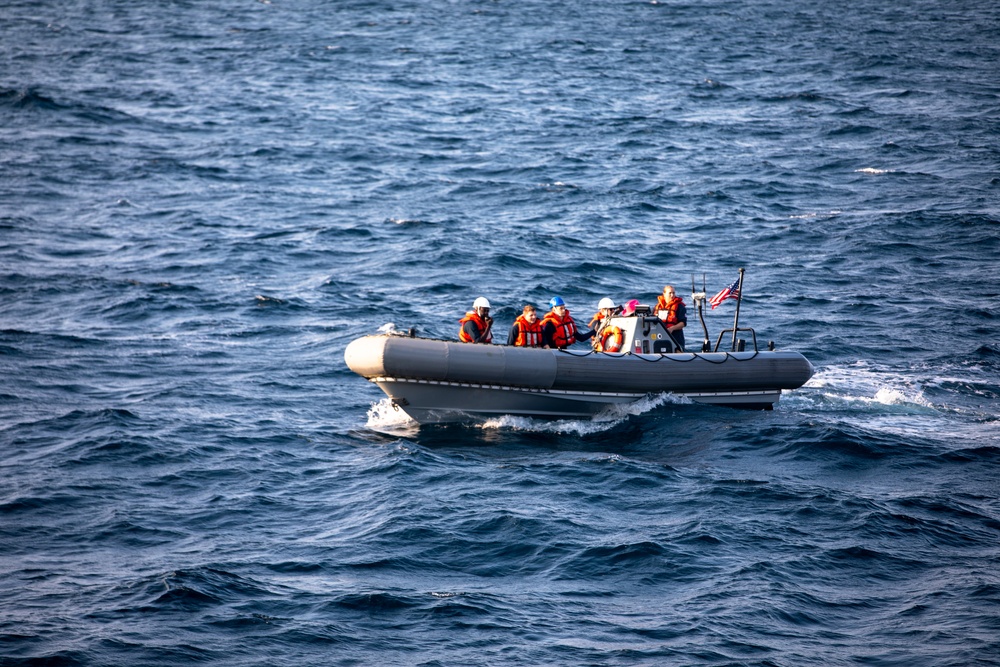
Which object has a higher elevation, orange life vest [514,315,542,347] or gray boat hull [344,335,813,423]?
orange life vest [514,315,542,347]

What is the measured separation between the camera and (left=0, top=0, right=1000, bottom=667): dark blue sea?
33.4 ft

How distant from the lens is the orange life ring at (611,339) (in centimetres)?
1609

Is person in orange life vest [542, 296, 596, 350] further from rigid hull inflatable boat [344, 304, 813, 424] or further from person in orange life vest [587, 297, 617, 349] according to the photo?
rigid hull inflatable boat [344, 304, 813, 424]

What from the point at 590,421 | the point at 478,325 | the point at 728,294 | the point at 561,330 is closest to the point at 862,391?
the point at 728,294

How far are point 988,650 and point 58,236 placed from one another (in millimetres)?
21505

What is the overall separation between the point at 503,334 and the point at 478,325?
4.08 metres

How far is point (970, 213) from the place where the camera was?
25125 millimetres

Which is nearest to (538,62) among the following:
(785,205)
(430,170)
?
(430,170)

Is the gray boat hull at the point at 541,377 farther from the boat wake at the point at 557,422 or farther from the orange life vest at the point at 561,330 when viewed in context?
the orange life vest at the point at 561,330

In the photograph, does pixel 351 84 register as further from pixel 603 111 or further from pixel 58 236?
pixel 58 236

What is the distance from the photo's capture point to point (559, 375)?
14820 millimetres

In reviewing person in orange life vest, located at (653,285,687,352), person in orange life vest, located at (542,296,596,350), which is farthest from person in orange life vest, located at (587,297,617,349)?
person in orange life vest, located at (653,285,687,352)

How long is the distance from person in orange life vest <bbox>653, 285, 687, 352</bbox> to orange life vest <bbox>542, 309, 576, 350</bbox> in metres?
1.48

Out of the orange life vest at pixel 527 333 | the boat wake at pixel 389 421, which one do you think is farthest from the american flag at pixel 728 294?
the boat wake at pixel 389 421
